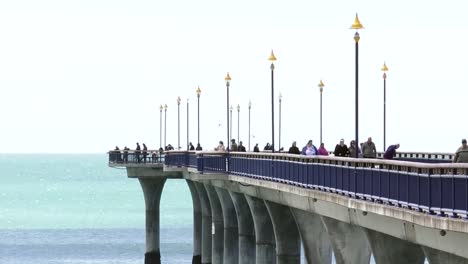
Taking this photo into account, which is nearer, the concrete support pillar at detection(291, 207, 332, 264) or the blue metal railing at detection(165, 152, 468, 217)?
the blue metal railing at detection(165, 152, 468, 217)

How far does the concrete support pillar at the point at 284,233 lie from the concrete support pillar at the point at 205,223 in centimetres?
2759

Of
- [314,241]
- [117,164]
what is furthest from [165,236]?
[314,241]

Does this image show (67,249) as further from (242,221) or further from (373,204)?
(373,204)

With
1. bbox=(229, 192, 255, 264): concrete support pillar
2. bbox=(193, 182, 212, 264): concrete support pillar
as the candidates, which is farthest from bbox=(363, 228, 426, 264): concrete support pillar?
bbox=(193, 182, 212, 264): concrete support pillar

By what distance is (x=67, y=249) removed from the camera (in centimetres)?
13462

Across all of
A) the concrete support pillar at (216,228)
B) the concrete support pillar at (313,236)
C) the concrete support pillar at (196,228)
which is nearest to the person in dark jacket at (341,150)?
the concrete support pillar at (313,236)

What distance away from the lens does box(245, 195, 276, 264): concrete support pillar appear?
79750 millimetres

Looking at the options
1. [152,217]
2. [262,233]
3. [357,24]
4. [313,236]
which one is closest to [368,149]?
[357,24]

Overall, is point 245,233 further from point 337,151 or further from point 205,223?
point 337,151

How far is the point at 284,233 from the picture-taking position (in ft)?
242

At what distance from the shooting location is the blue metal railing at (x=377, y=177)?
132ft

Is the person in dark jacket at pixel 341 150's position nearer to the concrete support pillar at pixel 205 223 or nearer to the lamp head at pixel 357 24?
the lamp head at pixel 357 24

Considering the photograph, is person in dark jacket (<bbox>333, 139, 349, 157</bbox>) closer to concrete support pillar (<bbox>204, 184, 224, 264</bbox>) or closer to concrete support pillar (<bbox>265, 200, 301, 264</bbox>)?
concrete support pillar (<bbox>265, 200, 301, 264</bbox>)

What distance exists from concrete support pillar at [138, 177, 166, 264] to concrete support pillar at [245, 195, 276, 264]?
2640 centimetres
